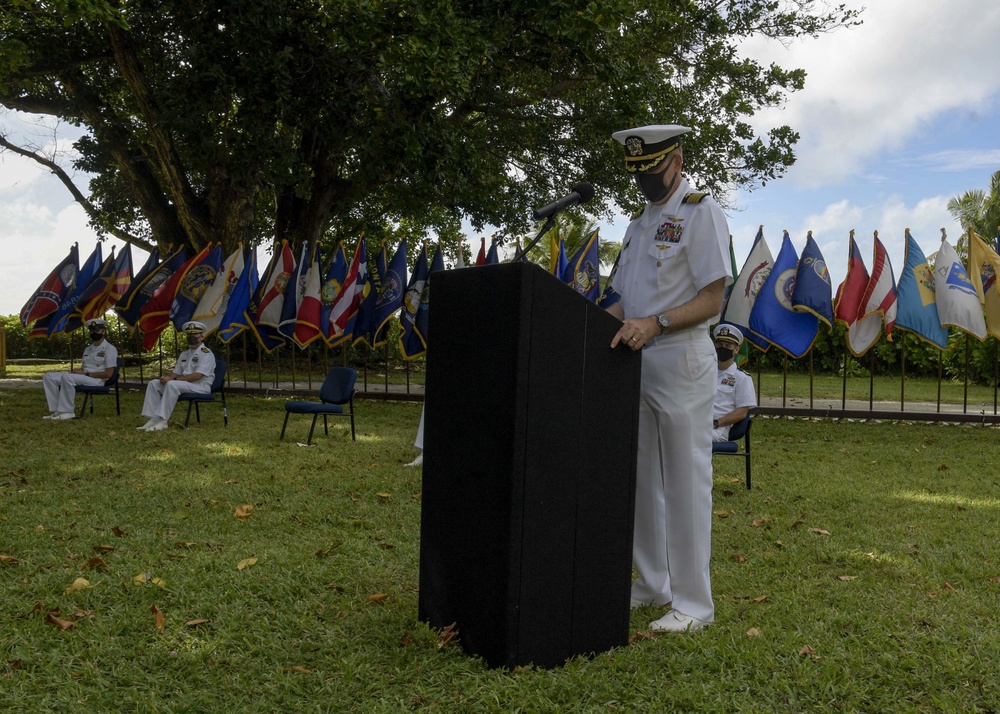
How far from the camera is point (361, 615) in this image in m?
3.75

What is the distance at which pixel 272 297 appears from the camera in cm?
1462

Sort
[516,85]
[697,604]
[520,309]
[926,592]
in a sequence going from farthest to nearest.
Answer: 1. [516,85]
2. [926,592]
3. [697,604]
4. [520,309]

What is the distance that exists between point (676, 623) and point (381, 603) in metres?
1.38

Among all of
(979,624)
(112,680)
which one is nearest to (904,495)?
(979,624)

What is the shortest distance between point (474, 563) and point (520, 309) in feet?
3.22

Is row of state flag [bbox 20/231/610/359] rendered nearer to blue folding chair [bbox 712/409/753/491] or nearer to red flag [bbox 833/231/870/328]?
red flag [bbox 833/231/870/328]

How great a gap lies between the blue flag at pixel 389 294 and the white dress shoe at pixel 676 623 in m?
10.9

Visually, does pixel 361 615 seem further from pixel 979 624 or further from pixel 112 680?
pixel 979 624

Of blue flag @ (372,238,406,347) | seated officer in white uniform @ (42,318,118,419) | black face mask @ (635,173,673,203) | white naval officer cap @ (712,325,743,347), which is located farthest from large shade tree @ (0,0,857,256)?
black face mask @ (635,173,673,203)

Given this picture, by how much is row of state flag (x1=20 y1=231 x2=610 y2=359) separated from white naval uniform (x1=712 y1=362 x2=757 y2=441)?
600cm

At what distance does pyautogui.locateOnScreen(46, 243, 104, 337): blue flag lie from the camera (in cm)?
1523

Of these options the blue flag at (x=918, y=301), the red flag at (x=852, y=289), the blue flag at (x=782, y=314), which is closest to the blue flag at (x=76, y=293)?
the blue flag at (x=782, y=314)

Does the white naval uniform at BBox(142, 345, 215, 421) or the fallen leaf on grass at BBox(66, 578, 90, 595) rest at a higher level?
the white naval uniform at BBox(142, 345, 215, 421)

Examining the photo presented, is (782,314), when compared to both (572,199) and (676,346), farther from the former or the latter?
(572,199)
